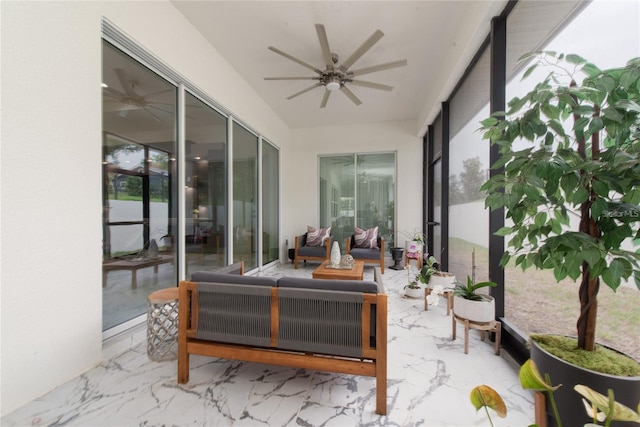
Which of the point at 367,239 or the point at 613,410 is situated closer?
the point at 613,410

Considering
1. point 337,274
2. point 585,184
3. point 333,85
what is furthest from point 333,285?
point 333,85

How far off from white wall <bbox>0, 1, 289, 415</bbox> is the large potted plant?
2588 mm

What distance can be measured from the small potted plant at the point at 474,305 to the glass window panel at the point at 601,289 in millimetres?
253

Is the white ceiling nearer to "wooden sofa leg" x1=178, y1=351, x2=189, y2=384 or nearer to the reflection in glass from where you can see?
the reflection in glass

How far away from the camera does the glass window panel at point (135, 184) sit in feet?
6.84

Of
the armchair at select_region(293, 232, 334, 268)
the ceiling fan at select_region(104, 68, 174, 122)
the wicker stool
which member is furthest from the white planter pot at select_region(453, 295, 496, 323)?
the ceiling fan at select_region(104, 68, 174, 122)

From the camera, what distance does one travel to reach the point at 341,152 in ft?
19.7

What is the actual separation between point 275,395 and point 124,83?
9.24 feet

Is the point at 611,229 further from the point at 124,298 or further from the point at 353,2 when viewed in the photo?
the point at 124,298

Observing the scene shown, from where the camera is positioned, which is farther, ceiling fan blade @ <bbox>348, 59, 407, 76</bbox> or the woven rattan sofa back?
ceiling fan blade @ <bbox>348, 59, 407, 76</bbox>

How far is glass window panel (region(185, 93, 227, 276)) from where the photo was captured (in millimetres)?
2939

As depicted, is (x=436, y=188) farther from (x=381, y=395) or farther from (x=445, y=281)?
(x=381, y=395)

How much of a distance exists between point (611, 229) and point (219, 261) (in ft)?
12.0

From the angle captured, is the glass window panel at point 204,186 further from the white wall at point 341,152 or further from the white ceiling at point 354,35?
the white wall at point 341,152
